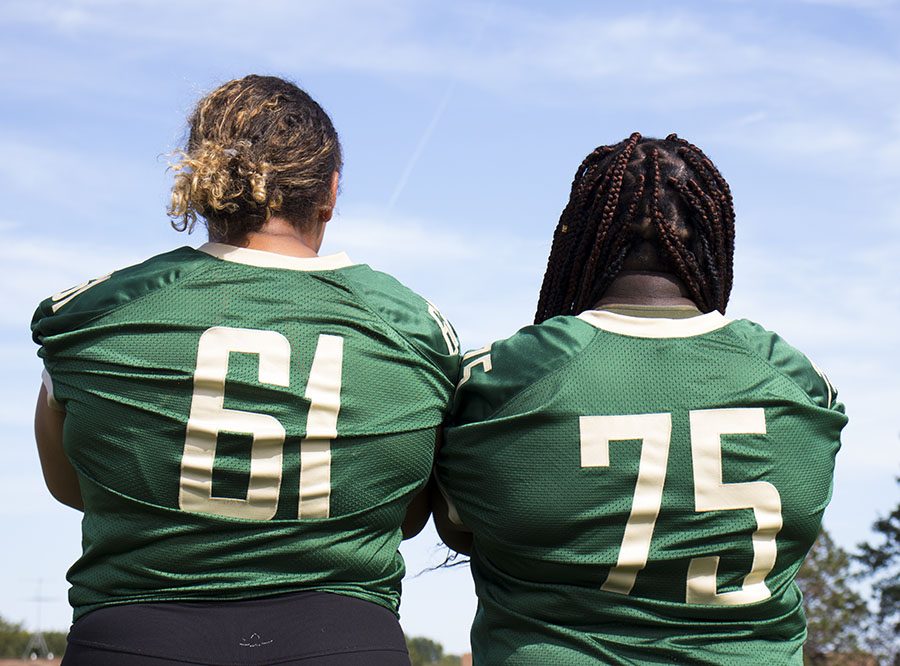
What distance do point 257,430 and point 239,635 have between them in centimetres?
50

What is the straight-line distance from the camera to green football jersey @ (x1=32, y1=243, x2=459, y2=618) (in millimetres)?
2953

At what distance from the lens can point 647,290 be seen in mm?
3459

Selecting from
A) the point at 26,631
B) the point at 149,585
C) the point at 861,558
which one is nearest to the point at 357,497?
the point at 149,585

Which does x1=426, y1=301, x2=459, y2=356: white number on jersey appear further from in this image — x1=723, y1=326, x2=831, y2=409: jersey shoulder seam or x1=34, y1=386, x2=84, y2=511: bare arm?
x1=34, y1=386, x2=84, y2=511: bare arm

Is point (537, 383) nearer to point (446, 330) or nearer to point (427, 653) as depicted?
point (446, 330)

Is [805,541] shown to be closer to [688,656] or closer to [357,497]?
[688,656]

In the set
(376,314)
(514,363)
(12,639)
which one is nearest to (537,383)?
(514,363)

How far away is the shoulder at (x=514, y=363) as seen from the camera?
3.25 metres

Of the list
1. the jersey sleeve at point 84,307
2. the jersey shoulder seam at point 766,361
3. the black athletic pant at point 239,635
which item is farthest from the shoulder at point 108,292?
the jersey shoulder seam at point 766,361

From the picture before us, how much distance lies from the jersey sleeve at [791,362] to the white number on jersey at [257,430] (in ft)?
3.93

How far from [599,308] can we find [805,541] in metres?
0.88

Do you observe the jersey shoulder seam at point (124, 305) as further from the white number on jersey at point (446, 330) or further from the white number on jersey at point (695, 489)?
the white number on jersey at point (695, 489)

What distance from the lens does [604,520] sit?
313cm

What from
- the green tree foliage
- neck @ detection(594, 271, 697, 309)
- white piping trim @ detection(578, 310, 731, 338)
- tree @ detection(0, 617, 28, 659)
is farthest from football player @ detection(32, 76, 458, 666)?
tree @ detection(0, 617, 28, 659)
